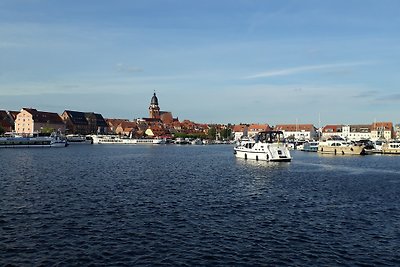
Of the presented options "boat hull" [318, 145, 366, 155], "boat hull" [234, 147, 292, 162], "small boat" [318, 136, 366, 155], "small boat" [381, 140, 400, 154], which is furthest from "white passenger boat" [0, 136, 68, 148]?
"small boat" [381, 140, 400, 154]

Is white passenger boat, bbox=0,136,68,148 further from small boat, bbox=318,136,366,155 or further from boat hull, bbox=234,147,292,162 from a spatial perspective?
small boat, bbox=318,136,366,155

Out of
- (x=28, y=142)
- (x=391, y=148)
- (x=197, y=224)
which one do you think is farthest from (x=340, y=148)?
(x=28, y=142)

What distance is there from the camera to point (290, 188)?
42.3 meters

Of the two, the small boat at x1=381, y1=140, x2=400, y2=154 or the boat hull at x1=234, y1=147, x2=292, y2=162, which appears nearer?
the boat hull at x1=234, y1=147, x2=292, y2=162

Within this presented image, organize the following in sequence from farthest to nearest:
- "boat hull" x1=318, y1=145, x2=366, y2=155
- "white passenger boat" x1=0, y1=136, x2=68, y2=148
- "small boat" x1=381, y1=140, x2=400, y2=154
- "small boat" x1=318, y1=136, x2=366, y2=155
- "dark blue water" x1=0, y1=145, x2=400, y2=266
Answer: "white passenger boat" x1=0, y1=136, x2=68, y2=148, "small boat" x1=381, y1=140, x2=400, y2=154, "small boat" x1=318, y1=136, x2=366, y2=155, "boat hull" x1=318, y1=145, x2=366, y2=155, "dark blue water" x1=0, y1=145, x2=400, y2=266

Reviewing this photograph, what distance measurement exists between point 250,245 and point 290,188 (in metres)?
22.0

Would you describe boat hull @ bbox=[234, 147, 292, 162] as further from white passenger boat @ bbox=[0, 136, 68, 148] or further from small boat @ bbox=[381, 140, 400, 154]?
white passenger boat @ bbox=[0, 136, 68, 148]

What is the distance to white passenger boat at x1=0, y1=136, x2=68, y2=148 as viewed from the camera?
13950 centimetres

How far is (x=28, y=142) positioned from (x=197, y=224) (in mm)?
132665

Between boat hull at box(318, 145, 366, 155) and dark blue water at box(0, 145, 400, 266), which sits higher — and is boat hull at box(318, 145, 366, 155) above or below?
above

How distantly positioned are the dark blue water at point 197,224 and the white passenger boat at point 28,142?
105m

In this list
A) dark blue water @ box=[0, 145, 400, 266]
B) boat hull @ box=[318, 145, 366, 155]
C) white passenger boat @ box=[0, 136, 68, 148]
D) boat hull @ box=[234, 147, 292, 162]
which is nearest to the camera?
dark blue water @ box=[0, 145, 400, 266]

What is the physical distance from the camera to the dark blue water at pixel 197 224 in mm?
19328

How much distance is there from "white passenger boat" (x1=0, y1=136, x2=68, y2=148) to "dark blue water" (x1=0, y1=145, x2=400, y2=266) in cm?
10495
